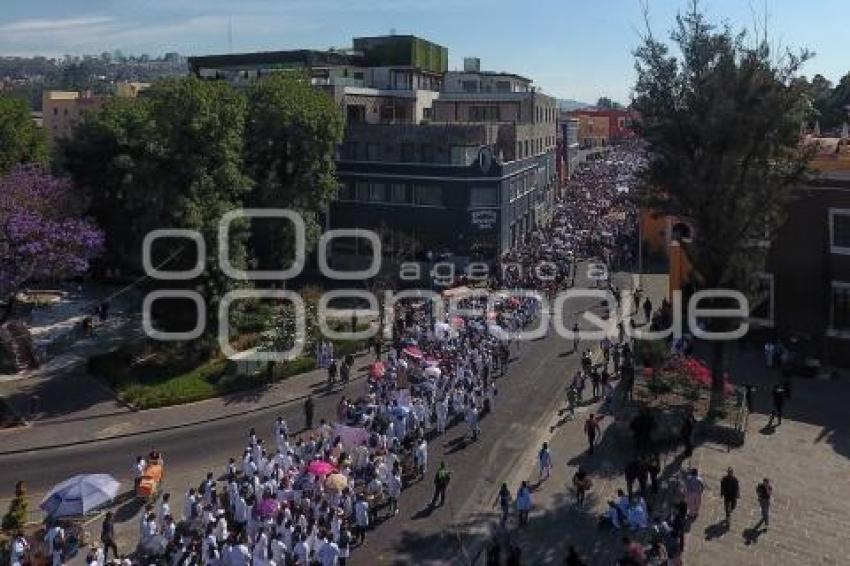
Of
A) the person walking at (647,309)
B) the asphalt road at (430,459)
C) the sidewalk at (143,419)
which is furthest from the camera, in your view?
the person walking at (647,309)

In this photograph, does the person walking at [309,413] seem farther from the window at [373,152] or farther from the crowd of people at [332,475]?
the window at [373,152]

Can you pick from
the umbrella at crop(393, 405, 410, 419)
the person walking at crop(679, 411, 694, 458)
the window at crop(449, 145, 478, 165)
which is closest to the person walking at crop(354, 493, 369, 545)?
the umbrella at crop(393, 405, 410, 419)

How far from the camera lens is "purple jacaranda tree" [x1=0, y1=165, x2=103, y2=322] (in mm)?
34062

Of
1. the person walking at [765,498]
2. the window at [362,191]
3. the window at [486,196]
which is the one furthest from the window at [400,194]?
the person walking at [765,498]

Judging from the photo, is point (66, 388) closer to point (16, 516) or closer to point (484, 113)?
point (16, 516)

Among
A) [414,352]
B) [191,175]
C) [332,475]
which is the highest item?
[191,175]

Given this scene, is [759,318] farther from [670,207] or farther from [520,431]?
[520,431]

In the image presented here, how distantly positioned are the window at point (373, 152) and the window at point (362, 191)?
1.78m

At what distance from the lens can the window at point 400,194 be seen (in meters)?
55.9

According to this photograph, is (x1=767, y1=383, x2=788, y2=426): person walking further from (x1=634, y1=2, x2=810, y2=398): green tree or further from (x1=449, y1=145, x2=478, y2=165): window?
(x1=449, y1=145, x2=478, y2=165): window

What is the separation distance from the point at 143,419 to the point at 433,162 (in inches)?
1163

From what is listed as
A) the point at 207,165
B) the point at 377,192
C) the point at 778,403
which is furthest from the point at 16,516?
the point at 377,192

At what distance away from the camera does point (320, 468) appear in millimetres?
22156

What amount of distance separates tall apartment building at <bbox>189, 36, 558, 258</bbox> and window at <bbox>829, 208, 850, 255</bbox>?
935 inches
